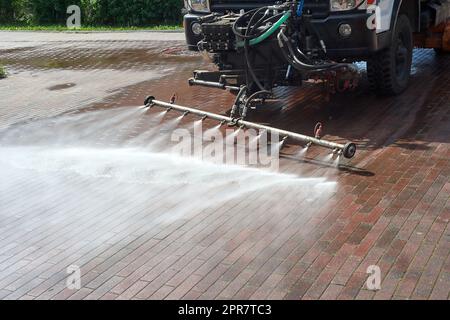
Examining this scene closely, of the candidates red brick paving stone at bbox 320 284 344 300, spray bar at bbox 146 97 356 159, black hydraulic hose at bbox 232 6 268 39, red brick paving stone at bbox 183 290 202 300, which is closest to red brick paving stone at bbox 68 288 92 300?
red brick paving stone at bbox 183 290 202 300

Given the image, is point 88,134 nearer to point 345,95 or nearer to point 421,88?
point 345,95

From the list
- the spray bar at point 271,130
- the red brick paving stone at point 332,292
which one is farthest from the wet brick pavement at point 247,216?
the spray bar at point 271,130

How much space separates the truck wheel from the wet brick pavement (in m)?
0.23

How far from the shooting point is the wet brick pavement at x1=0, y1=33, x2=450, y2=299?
15.3ft

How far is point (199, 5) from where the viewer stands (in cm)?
919

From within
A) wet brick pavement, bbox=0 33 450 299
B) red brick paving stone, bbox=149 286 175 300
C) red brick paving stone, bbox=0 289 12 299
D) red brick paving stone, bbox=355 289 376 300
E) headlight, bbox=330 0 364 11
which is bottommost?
red brick paving stone, bbox=0 289 12 299

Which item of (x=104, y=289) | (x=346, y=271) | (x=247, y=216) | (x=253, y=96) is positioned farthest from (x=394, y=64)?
(x=104, y=289)

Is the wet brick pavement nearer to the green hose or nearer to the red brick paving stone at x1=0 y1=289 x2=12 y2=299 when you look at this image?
the red brick paving stone at x1=0 y1=289 x2=12 y2=299

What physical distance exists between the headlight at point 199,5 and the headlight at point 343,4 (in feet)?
6.01

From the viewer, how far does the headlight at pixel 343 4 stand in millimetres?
8133

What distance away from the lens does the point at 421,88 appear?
999cm

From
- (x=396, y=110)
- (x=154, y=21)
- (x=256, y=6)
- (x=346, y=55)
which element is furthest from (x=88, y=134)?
(x=154, y=21)

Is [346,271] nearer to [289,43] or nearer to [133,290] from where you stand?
[133,290]
